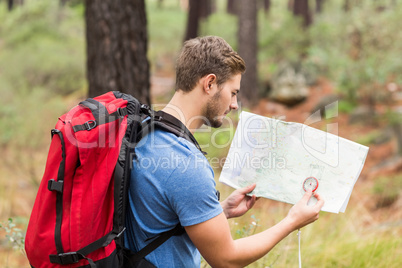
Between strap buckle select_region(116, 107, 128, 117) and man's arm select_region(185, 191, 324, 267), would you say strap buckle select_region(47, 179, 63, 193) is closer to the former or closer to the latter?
strap buckle select_region(116, 107, 128, 117)

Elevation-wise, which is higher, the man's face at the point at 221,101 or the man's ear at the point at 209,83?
the man's ear at the point at 209,83

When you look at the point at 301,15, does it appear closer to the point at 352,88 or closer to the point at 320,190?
the point at 352,88

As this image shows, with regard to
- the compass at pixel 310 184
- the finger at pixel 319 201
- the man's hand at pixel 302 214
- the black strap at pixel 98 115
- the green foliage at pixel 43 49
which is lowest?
the green foliage at pixel 43 49

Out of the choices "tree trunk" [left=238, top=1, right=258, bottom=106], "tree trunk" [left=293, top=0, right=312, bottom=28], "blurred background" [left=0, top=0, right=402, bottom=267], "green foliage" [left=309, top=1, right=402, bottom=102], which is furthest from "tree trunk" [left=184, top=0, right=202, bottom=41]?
"green foliage" [left=309, top=1, right=402, bottom=102]

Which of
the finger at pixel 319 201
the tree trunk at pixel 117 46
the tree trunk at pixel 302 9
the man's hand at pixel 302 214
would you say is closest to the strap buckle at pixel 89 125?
the man's hand at pixel 302 214

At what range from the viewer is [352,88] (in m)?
9.11

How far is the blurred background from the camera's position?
3.86 m

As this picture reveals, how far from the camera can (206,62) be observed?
1770mm

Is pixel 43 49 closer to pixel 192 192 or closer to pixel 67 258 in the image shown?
pixel 67 258

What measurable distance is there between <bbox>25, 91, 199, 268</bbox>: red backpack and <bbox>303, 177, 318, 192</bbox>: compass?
26.6 inches

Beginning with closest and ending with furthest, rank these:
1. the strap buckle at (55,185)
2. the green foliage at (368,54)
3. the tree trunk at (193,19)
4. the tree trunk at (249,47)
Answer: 1. the strap buckle at (55,185)
2. the green foliage at (368,54)
3. the tree trunk at (249,47)
4. the tree trunk at (193,19)

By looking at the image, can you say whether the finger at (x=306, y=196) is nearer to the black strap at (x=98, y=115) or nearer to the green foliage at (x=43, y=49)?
the black strap at (x=98, y=115)

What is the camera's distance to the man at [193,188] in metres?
1.54

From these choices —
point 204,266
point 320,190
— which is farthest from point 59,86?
point 320,190
